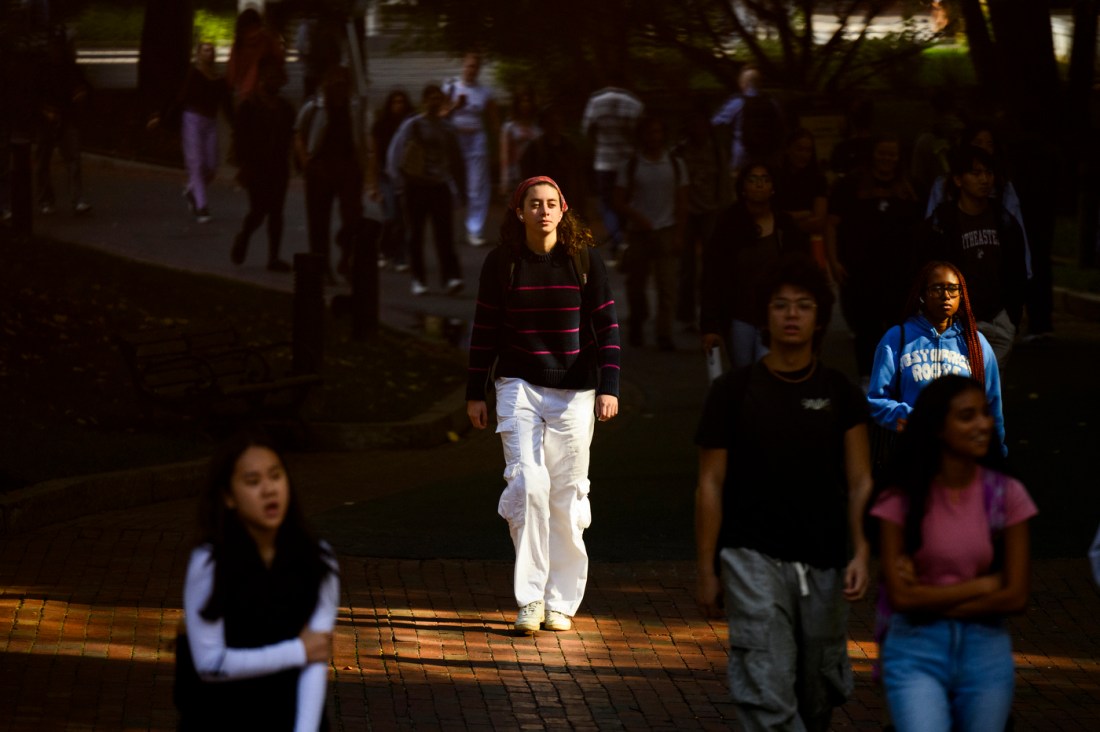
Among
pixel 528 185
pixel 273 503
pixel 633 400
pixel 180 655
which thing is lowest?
pixel 633 400

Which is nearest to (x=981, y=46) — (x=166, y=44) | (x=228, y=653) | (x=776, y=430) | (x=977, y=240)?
(x=166, y=44)

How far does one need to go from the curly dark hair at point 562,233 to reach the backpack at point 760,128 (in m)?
8.38

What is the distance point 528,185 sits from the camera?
765 centimetres

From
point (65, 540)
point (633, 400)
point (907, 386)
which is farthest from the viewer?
point (633, 400)

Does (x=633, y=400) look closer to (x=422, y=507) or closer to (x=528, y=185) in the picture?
(x=422, y=507)

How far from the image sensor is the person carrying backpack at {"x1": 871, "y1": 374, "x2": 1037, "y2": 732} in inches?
185

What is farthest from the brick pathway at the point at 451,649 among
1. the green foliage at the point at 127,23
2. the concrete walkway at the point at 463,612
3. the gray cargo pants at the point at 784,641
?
the green foliage at the point at 127,23

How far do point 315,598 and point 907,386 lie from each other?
363 cm

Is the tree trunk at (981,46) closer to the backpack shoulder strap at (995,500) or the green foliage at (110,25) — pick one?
the green foliage at (110,25)

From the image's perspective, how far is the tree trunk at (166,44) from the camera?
26078 millimetres

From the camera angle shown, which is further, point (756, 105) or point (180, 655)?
point (756, 105)

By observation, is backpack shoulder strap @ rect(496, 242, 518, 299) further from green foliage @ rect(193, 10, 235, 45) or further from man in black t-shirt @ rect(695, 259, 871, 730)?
green foliage @ rect(193, 10, 235, 45)

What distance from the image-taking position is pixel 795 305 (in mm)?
5281

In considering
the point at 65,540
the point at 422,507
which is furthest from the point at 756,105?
the point at 65,540
